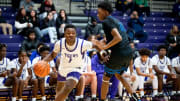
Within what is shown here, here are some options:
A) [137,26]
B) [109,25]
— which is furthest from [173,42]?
[109,25]

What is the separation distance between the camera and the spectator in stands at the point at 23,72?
7.72 metres

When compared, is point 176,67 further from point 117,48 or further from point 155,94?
point 117,48

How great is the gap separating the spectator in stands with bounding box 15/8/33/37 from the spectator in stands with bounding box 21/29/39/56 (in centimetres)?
68

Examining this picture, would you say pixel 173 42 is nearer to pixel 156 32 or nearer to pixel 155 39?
pixel 155 39

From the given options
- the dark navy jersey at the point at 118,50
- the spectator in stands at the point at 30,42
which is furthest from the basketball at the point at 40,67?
the spectator in stands at the point at 30,42

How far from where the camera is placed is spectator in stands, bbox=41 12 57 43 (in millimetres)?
10375

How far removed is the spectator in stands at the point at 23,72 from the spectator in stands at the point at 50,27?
7.54 feet

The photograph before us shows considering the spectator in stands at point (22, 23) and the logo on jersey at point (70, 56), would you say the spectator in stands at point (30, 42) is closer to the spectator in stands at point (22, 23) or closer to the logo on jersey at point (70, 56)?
the spectator in stands at point (22, 23)

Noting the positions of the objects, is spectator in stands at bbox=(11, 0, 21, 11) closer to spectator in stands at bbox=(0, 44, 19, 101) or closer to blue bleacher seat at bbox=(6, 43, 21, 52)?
blue bleacher seat at bbox=(6, 43, 21, 52)

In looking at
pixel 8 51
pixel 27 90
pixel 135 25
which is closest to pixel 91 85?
pixel 27 90

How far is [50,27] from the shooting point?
10445mm

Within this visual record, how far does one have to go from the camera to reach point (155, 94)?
8.86 metres

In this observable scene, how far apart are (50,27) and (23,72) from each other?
273cm

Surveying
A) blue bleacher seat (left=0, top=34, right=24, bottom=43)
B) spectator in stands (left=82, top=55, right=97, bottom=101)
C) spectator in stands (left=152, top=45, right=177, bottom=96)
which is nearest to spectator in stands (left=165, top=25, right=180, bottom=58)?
spectator in stands (left=152, top=45, right=177, bottom=96)
